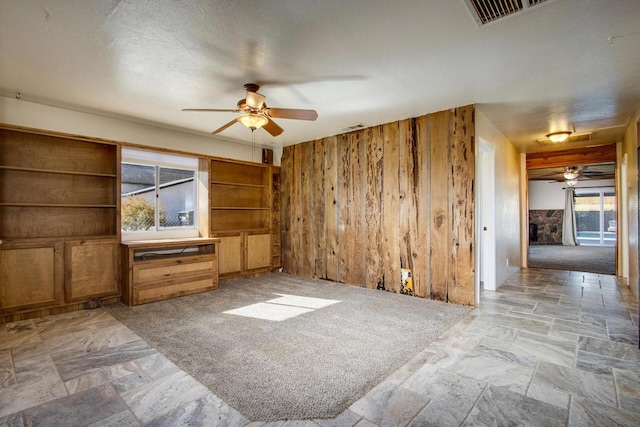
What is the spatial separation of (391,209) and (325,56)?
2494 millimetres

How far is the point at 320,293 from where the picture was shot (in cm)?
442

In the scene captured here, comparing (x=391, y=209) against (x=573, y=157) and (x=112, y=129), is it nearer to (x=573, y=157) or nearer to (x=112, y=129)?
(x=112, y=129)

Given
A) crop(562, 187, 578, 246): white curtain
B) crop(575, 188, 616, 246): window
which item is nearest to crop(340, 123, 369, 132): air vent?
crop(562, 187, 578, 246): white curtain

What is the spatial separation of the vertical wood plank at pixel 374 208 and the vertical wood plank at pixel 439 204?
0.78 meters

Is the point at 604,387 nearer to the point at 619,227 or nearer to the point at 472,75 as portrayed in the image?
the point at 472,75

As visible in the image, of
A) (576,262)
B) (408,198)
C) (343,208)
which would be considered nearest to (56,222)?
(343,208)

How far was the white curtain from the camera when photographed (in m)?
10.8

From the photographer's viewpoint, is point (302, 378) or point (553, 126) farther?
point (553, 126)

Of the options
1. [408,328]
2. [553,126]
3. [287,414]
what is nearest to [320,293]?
[408,328]

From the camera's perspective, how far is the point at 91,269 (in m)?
3.79

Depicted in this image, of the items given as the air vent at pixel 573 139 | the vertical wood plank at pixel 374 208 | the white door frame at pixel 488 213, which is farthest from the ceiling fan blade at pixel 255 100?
the air vent at pixel 573 139

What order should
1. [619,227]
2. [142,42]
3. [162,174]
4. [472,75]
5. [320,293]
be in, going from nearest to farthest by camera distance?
[142,42]
[472,75]
[320,293]
[162,174]
[619,227]

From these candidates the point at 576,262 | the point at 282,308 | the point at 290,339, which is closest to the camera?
the point at 290,339

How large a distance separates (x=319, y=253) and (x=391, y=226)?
1521 mm
